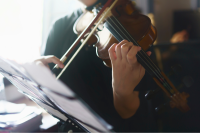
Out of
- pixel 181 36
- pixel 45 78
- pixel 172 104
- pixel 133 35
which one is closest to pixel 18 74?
pixel 45 78

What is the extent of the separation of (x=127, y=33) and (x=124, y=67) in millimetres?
127

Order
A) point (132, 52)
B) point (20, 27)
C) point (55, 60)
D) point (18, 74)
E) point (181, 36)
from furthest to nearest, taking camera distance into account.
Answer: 1. point (181, 36)
2. point (20, 27)
3. point (55, 60)
4. point (132, 52)
5. point (18, 74)

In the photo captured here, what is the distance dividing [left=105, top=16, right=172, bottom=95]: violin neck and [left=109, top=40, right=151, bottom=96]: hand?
25 mm

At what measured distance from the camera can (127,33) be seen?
567 millimetres

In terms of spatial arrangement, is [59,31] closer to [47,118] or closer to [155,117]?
[47,118]

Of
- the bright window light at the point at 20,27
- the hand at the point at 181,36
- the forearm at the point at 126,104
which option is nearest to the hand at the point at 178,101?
the forearm at the point at 126,104

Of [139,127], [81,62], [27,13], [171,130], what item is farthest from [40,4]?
[171,130]

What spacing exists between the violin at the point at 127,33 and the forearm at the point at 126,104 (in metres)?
0.13

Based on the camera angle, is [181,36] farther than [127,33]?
Yes

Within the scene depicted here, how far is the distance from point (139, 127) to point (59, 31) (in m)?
0.67

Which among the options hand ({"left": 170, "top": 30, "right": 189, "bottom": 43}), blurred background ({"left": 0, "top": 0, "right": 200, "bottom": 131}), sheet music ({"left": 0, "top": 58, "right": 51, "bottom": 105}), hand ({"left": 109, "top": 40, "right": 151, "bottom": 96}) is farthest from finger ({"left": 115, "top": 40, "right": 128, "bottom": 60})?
hand ({"left": 170, "top": 30, "right": 189, "bottom": 43})

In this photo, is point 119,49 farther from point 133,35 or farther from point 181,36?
point 181,36

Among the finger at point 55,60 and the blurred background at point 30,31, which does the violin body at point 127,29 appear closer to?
the finger at point 55,60

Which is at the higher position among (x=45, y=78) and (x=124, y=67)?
(x=45, y=78)
